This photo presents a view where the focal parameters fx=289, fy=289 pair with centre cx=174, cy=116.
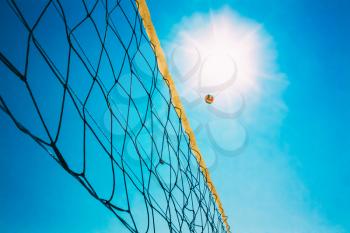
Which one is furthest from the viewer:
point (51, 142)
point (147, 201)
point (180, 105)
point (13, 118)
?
point (180, 105)

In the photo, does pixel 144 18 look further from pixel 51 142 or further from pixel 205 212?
pixel 205 212

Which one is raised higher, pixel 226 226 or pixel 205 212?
pixel 226 226

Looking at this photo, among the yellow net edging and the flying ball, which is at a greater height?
the flying ball

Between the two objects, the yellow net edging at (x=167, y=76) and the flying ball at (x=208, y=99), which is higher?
the flying ball at (x=208, y=99)

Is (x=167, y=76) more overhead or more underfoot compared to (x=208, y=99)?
more underfoot

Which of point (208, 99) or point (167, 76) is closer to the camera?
point (167, 76)

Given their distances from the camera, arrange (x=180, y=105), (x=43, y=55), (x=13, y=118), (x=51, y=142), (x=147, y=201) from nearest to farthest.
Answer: (x=13, y=118), (x=51, y=142), (x=43, y=55), (x=147, y=201), (x=180, y=105)

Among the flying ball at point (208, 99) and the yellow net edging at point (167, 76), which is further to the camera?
the flying ball at point (208, 99)

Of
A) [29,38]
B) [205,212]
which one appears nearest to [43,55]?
[29,38]

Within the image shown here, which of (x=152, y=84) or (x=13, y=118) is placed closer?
(x=13, y=118)

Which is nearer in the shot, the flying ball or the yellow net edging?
the yellow net edging

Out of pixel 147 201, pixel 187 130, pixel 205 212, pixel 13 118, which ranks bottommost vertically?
pixel 13 118

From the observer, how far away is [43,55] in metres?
1.08

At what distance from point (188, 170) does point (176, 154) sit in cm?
35
